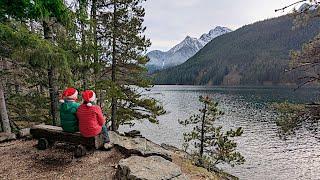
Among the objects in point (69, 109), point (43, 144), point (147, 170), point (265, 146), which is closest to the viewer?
point (147, 170)

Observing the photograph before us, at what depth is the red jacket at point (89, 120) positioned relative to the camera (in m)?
7.41

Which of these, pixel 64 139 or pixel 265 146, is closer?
pixel 64 139

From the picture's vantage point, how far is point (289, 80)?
150625 millimetres

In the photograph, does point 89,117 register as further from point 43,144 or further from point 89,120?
point 43,144

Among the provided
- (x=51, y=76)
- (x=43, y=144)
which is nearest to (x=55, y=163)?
(x=43, y=144)

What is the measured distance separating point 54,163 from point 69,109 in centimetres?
147

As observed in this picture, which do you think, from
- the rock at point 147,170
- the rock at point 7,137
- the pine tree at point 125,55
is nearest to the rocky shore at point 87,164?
the rock at point 147,170

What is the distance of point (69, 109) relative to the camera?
7676mm

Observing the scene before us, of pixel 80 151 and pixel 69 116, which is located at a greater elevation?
pixel 69 116

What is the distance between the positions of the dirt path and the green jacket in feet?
2.46

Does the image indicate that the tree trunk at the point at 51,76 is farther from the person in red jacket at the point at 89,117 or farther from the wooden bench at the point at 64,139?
the person in red jacket at the point at 89,117

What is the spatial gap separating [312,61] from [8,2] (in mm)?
10189

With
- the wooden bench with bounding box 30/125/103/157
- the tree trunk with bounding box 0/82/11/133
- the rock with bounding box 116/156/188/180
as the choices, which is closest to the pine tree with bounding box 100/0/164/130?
the tree trunk with bounding box 0/82/11/133

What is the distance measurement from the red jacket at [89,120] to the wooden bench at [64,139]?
12.5 inches
